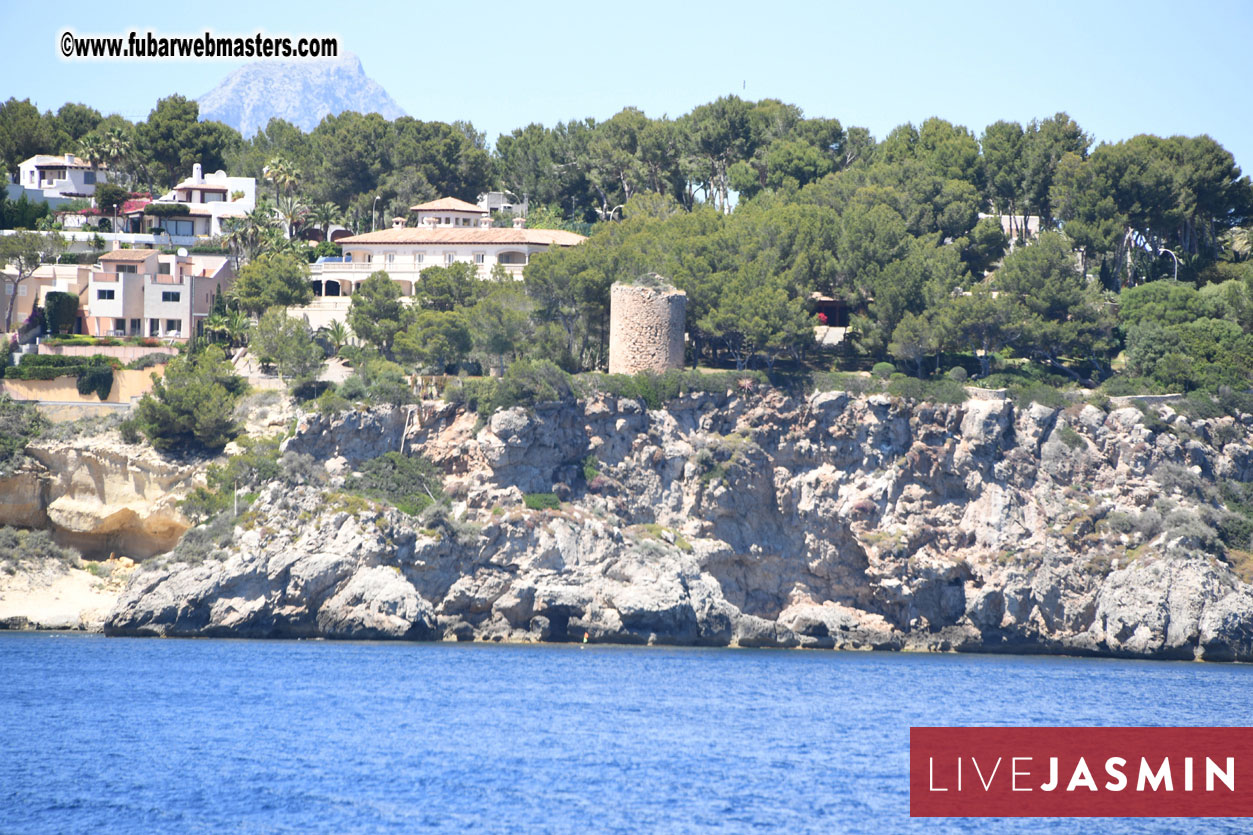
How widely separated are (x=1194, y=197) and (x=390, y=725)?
52928 millimetres

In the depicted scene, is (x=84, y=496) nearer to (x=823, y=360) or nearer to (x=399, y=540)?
(x=399, y=540)

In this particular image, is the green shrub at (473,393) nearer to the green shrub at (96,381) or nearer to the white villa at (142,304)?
the green shrub at (96,381)

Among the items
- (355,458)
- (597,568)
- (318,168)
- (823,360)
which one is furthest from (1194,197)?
(318,168)

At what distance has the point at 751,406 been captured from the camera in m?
59.7

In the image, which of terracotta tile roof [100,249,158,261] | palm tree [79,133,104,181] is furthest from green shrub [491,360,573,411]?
palm tree [79,133,104,181]

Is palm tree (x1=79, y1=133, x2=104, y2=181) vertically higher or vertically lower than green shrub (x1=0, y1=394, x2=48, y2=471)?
higher

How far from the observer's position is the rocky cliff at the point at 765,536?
173 feet

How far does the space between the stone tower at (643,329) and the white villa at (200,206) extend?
29781 mm

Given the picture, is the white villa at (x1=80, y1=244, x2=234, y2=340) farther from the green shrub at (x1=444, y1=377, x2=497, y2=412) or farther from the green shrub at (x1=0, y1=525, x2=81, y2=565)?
the green shrub at (x1=444, y1=377, x2=497, y2=412)

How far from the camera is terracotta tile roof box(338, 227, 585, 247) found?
7622 cm

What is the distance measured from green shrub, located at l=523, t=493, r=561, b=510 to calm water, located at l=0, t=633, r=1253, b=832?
577 cm

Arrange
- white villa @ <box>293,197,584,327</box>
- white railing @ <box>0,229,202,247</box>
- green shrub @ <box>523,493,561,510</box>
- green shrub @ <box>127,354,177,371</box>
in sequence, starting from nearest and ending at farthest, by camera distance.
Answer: green shrub @ <box>523,493,561,510</box> → green shrub @ <box>127,354,177,371</box> → white villa @ <box>293,197,584,327</box> → white railing @ <box>0,229,202,247</box>

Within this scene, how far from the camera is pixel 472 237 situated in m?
76.9

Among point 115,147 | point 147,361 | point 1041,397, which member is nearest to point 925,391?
point 1041,397
